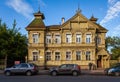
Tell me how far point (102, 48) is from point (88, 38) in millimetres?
3410

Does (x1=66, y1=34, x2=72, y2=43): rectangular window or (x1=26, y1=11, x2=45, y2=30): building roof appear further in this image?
(x1=26, y1=11, x2=45, y2=30): building roof

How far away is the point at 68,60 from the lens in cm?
4884

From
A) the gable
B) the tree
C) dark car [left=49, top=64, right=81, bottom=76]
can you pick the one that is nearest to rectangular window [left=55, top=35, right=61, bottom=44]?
the gable

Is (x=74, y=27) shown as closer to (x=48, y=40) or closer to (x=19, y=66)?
(x=48, y=40)

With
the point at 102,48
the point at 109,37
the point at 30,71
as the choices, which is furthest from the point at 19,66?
the point at 109,37

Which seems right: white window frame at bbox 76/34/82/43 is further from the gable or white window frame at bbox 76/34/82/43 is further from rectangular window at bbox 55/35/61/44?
rectangular window at bbox 55/35/61/44

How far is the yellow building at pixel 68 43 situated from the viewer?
48594 mm

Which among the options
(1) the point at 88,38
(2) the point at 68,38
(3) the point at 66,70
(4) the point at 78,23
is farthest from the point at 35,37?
(3) the point at 66,70

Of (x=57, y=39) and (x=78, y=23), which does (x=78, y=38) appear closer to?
(x=78, y=23)

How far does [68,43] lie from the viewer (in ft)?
160

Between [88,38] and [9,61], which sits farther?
[9,61]

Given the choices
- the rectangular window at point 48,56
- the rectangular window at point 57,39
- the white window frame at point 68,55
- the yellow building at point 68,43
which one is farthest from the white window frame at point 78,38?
the rectangular window at point 48,56

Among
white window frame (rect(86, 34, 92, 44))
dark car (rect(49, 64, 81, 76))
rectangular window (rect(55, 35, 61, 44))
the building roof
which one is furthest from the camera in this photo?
rectangular window (rect(55, 35, 61, 44))

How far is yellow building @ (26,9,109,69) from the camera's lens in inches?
1913
